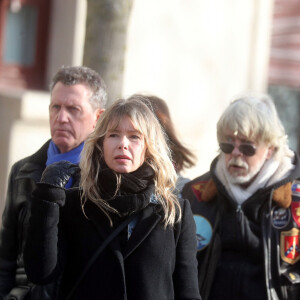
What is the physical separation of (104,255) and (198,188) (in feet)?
4.28

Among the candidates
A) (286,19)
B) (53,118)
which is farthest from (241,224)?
(286,19)

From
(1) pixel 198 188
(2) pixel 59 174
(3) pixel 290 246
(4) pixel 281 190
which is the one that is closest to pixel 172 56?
(1) pixel 198 188

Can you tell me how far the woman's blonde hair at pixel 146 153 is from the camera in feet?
10.2

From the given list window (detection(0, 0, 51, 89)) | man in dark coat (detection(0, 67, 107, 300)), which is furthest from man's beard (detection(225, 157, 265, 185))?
window (detection(0, 0, 51, 89))

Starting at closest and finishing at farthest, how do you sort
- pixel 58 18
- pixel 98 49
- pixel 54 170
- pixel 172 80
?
pixel 54 170 < pixel 98 49 < pixel 58 18 < pixel 172 80

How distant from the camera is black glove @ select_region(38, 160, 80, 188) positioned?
299 centimetres

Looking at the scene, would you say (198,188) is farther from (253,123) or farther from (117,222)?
(117,222)

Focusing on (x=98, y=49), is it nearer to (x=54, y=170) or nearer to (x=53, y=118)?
(x=53, y=118)

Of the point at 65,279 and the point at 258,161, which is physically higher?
the point at 258,161

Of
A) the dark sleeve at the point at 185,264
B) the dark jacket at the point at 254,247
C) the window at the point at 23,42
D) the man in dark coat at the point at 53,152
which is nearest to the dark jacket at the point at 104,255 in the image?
the dark sleeve at the point at 185,264

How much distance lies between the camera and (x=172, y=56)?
8094 mm

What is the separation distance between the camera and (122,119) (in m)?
3.16

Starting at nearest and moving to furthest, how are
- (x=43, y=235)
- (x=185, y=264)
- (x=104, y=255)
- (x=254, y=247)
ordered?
1. (x=43, y=235)
2. (x=104, y=255)
3. (x=185, y=264)
4. (x=254, y=247)

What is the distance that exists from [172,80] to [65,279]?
525 centimetres
